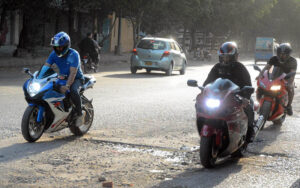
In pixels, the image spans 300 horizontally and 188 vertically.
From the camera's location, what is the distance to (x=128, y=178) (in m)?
5.74

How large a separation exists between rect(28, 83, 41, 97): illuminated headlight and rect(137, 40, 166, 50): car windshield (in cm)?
1593

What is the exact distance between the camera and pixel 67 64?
786 cm

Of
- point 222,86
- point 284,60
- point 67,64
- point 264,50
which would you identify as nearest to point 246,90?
point 222,86

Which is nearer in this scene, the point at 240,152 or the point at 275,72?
the point at 240,152

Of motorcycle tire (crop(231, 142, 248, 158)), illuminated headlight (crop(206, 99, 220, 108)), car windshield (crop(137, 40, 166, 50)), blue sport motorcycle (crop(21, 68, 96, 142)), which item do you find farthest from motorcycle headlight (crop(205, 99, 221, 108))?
car windshield (crop(137, 40, 166, 50))

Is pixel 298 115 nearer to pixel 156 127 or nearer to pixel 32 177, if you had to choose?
pixel 156 127

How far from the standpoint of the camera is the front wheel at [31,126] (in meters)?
7.27

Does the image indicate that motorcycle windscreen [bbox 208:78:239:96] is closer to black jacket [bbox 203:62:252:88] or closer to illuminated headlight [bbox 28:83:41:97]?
black jacket [bbox 203:62:252:88]

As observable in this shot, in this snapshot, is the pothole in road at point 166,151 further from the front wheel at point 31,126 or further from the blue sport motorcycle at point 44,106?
the front wheel at point 31,126

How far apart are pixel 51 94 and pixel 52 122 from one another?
403 millimetres

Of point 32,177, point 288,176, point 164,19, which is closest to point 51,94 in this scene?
point 32,177

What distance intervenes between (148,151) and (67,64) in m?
1.78

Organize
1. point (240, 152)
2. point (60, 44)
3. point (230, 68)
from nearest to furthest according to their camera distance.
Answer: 1. point (230, 68)
2. point (240, 152)
3. point (60, 44)

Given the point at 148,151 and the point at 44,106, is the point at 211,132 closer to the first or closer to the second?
the point at 148,151
